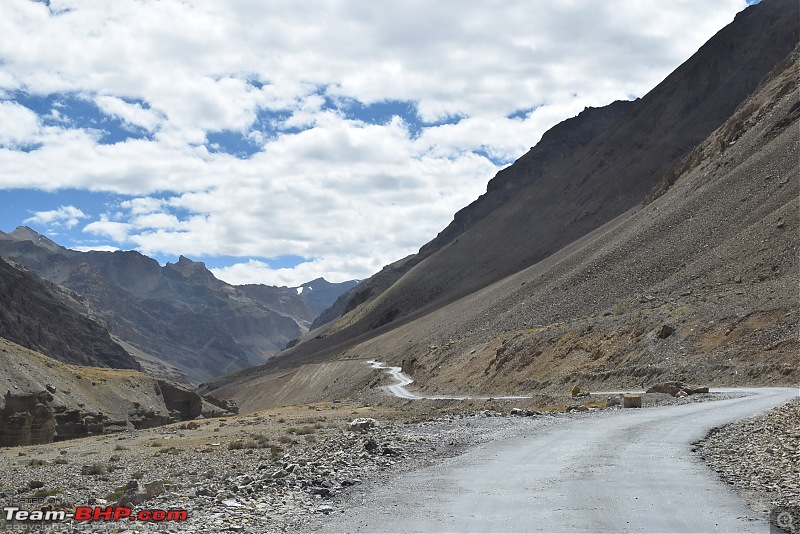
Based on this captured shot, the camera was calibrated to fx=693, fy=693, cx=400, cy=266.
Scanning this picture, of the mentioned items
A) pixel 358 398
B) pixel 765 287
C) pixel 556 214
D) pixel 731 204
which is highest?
pixel 556 214

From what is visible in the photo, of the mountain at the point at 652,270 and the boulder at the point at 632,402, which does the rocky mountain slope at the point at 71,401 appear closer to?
the mountain at the point at 652,270

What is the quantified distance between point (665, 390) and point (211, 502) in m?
25.9

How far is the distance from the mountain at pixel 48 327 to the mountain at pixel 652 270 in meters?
32.7

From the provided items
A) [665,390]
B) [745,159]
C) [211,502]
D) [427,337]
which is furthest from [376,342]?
[211,502]

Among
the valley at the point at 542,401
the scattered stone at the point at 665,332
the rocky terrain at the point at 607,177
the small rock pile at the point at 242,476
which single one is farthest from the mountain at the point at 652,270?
the small rock pile at the point at 242,476

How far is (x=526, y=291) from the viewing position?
8281 cm

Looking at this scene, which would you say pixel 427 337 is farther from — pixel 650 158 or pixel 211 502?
pixel 211 502

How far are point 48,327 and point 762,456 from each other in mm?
Result: 154619

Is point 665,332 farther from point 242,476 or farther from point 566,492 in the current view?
point 242,476

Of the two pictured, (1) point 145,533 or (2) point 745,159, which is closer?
(1) point 145,533

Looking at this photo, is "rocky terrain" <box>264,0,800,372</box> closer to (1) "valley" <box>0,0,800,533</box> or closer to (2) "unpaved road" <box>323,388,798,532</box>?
(1) "valley" <box>0,0,800,533</box>

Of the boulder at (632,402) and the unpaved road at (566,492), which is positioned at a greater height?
the unpaved road at (566,492)

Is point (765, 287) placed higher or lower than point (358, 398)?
higher

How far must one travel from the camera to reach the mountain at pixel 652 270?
40.9 m
